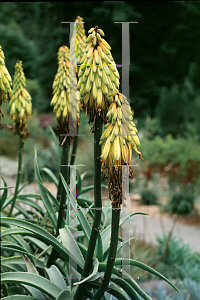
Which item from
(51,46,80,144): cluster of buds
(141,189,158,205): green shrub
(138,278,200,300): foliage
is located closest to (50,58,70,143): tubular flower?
(51,46,80,144): cluster of buds

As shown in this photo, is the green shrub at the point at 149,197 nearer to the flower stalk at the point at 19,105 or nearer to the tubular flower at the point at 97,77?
the flower stalk at the point at 19,105

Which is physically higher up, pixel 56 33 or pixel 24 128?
pixel 56 33

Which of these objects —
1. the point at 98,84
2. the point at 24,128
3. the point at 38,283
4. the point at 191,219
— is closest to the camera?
the point at 98,84

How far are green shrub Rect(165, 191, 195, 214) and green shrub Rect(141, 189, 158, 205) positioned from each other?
445 mm

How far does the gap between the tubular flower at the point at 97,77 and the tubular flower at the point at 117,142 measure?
48 millimetres

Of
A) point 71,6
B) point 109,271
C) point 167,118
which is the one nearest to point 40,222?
point 109,271

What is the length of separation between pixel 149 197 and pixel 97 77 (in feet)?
18.0

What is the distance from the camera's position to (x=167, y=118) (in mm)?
11469

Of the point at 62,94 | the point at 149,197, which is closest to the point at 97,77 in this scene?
the point at 62,94

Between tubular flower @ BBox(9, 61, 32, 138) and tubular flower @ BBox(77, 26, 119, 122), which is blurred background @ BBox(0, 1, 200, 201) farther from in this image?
tubular flower @ BBox(77, 26, 119, 122)

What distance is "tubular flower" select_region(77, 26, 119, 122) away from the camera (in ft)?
2.74

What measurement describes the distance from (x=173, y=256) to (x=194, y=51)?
1142cm

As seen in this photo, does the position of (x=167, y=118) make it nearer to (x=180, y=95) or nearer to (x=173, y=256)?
(x=180, y=95)

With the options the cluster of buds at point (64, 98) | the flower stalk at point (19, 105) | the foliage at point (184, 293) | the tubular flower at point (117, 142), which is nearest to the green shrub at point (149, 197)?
the foliage at point (184, 293)
